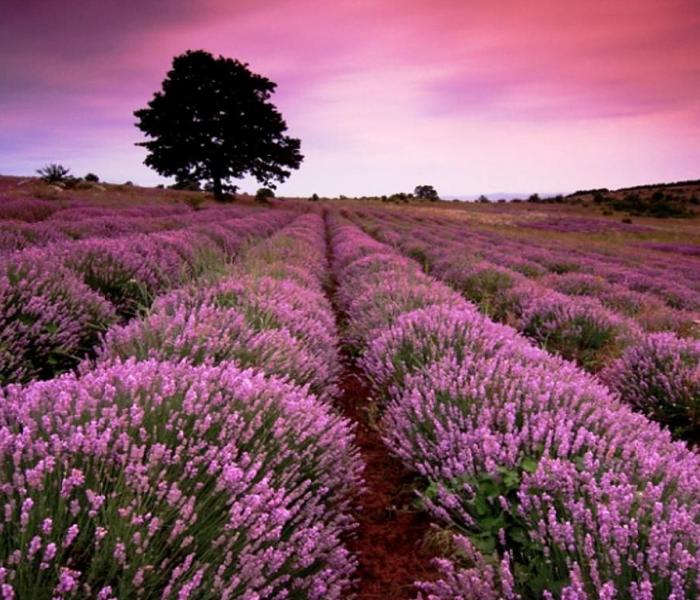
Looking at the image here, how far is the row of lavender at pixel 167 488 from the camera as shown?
4.49 ft

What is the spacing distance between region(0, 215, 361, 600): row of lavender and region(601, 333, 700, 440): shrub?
2.66m

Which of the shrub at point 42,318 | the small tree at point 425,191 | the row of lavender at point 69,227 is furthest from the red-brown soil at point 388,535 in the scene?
the small tree at point 425,191

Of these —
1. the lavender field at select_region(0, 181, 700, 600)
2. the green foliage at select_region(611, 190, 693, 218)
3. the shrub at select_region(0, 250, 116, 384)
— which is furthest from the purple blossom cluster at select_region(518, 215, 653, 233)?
the shrub at select_region(0, 250, 116, 384)

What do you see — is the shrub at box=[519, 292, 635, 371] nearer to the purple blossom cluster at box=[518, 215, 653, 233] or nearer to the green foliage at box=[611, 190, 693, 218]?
the purple blossom cluster at box=[518, 215, 653, 233]

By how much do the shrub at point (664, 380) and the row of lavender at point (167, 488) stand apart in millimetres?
2663

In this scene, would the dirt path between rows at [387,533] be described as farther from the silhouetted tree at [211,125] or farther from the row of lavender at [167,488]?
the silhouetted tree at [211,125]

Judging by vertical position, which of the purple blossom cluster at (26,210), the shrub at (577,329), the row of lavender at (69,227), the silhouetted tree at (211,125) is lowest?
the shrub at (577,329)

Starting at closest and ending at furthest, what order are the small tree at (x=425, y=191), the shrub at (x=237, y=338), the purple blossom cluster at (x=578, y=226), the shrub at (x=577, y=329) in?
the shrub at (x=237, y=338)
the shrub at (x=577, y=329)
the purple blossom cluster at (x=578, y=226)
the small tree at (x=425, y=191)

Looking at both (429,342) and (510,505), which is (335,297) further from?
Result: (510,505)

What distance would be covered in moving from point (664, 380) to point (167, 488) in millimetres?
3604

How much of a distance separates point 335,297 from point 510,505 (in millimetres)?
6303

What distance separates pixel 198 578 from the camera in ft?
4.34

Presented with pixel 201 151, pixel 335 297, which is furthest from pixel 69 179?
pixel 335 297

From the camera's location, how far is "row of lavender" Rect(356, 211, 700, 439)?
3914 mm
